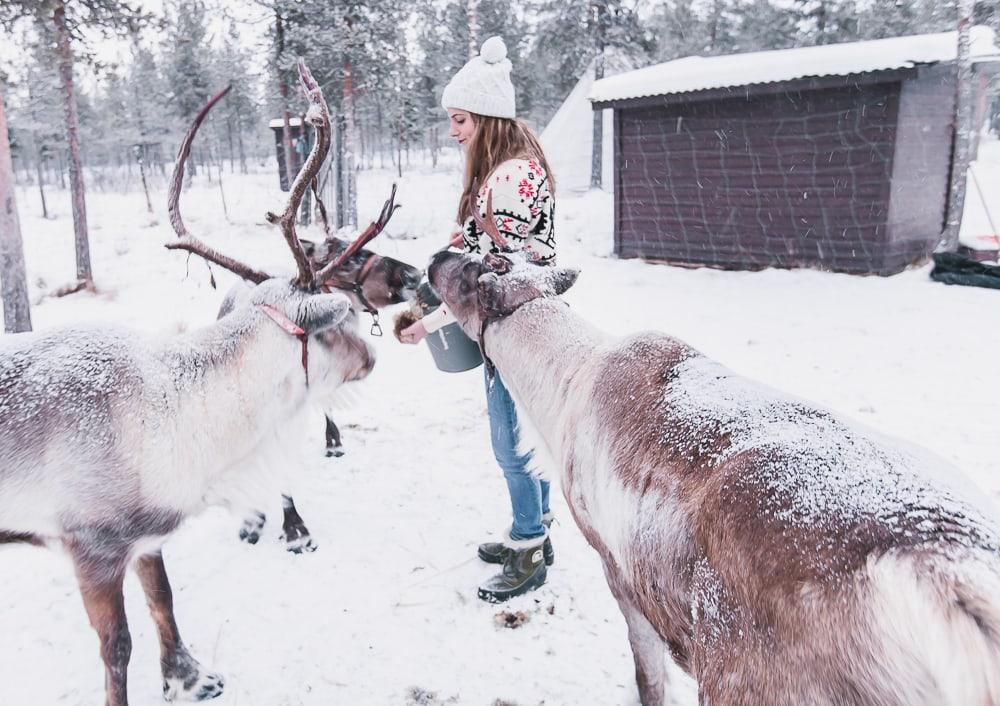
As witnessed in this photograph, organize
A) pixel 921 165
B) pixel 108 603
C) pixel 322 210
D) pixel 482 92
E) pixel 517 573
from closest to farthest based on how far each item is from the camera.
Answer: pixel 108 603, pixel 482 92, pixel 517 573, pixel 322 210, pixel 921 165

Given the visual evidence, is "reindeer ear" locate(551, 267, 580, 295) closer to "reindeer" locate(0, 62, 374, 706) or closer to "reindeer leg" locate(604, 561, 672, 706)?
"reindeer" locate(0, 62, 374, 706)

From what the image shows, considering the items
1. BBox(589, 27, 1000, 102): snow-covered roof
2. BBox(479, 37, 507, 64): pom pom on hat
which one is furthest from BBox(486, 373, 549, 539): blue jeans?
BBox(589, 27, 1000, 102): snow-covered roof

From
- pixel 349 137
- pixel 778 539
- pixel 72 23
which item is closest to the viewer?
pixel 778 539

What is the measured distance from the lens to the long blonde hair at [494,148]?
2537mm

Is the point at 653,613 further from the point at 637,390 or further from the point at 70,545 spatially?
the point at 70,545

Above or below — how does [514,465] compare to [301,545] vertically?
above

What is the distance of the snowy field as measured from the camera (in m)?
2.48

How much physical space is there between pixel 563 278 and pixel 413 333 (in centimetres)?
68

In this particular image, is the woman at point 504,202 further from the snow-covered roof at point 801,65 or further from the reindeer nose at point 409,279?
the snow-covered roof at point 801,65

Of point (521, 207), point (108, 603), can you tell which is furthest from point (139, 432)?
point (521, 207)

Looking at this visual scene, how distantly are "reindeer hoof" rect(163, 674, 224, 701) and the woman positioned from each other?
1079 mm

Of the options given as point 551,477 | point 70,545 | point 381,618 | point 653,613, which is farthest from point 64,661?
point 653,613

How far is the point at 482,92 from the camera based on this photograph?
8.36 ft

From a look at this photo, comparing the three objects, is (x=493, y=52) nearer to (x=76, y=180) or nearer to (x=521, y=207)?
(x=521, y=207)
